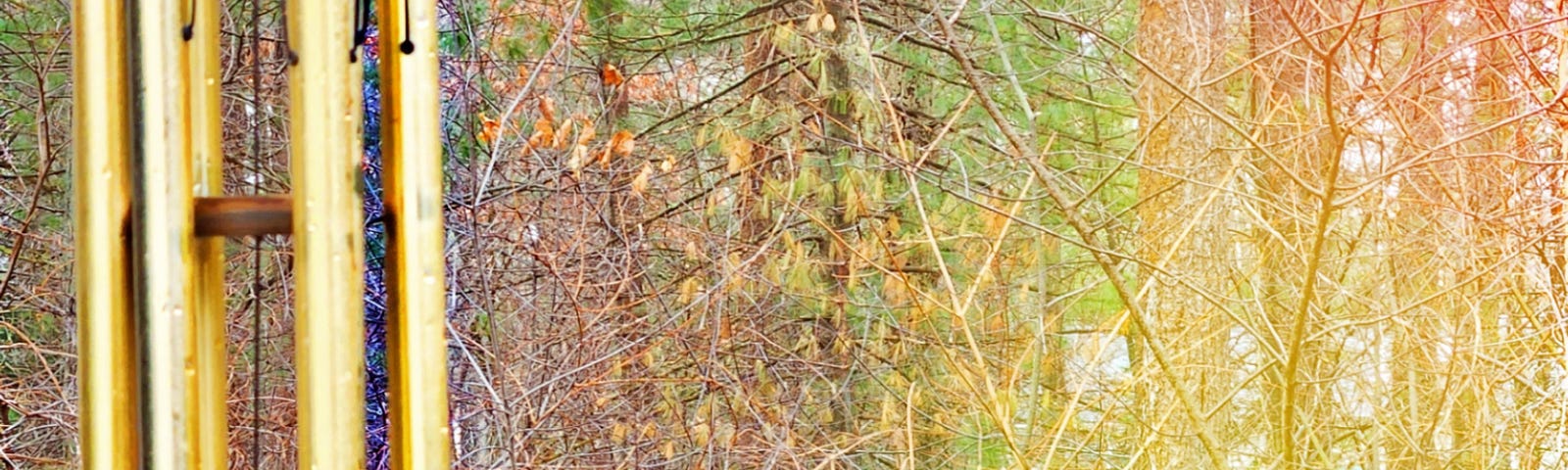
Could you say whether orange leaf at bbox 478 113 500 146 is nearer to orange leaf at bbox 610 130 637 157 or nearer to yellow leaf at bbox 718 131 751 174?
orange leaf at bbox 610 130 637 157

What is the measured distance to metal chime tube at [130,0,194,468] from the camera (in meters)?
0.72

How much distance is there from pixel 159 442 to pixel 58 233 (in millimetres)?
1900

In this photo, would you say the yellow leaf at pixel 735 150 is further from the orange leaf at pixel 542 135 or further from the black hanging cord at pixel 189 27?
the black hanging cord at pixel 189 27

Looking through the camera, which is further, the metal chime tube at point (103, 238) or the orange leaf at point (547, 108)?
the orange leaf at point (547, 108)

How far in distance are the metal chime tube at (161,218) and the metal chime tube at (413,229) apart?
0.12 m

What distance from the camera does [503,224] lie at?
2744 millimetres

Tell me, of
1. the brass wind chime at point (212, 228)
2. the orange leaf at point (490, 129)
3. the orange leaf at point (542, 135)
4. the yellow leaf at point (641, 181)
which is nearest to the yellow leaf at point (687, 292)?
the yellow leaf at point (641, 181)

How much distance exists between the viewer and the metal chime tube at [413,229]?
775 millimetres

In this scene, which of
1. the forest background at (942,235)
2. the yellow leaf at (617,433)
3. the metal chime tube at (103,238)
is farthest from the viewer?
the yellow leaf at (617,433)

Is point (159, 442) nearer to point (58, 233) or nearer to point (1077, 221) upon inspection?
point (58, 233)

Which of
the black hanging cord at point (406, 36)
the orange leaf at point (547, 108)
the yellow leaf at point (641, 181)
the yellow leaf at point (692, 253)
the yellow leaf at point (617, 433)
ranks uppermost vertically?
the orange leaf at point (547, 108)

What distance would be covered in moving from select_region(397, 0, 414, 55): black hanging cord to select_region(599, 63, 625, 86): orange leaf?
2221mm

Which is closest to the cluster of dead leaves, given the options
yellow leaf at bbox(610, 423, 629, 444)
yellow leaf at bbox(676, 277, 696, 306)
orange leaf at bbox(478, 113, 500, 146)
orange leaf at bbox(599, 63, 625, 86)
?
orange leaf at bbox(478, 113, 500, 146)

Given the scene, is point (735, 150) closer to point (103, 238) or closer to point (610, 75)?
point (610, 75)
